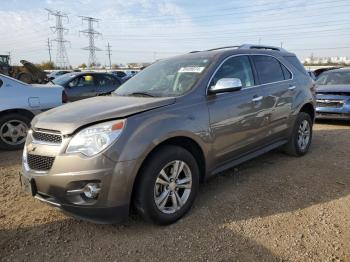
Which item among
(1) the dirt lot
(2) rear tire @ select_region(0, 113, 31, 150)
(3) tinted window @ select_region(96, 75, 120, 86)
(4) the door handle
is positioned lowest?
(1) the dirt lot

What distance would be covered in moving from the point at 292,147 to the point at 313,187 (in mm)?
1269

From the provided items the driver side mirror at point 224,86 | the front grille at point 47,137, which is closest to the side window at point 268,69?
the driver side mirror at point 224,86

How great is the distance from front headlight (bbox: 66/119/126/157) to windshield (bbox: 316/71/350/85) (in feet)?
28.3

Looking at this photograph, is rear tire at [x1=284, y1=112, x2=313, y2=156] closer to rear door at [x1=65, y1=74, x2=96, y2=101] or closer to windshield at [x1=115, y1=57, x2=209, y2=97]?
windshield at [x1=115, y1=57, x2=209, y2=97]

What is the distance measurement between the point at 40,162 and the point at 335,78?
9.32m

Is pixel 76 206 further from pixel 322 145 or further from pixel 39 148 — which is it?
pixel 322 145

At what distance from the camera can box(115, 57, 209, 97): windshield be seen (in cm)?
403

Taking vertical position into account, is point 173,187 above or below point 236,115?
below

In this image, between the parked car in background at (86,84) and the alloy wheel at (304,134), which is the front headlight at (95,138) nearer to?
the alloy wheel at (304,134)

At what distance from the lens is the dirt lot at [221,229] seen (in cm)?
309

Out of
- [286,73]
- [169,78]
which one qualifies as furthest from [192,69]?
[286,73]

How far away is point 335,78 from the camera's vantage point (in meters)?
10.3

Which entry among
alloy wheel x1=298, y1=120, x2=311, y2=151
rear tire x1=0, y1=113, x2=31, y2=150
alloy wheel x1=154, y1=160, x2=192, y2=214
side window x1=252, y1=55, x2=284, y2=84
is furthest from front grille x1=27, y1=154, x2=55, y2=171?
alloy wheel x1=298, y1=120, x2=311, y2=151

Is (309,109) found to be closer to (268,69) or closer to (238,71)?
(268,69)
